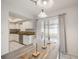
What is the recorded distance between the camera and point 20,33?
1084 mm

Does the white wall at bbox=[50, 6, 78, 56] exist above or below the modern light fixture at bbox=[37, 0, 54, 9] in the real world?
below

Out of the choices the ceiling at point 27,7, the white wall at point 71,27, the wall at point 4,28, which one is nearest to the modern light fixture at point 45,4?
the ceiling at point 27,7

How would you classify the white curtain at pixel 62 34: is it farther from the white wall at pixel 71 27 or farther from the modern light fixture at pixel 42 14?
the modern light fixture at pixel 42 14

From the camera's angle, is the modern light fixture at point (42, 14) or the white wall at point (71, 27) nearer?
the white wall at point (71, 27)

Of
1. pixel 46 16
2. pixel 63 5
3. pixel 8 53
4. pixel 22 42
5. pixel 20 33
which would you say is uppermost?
pixel 63 5

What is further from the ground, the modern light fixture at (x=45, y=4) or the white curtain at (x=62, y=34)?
the modern light fixture at (x=45, y=4)

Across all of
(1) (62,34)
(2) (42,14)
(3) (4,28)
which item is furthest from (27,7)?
(1) (62,34)

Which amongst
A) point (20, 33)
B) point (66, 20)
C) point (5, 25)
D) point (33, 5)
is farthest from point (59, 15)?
point (5, 25)

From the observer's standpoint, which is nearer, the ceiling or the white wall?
the white wall

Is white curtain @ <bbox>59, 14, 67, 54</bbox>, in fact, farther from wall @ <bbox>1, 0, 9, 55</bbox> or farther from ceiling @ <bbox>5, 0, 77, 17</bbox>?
wall @ <bbox>1, 0, 9, 55</bbox>

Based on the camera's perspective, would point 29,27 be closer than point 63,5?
No

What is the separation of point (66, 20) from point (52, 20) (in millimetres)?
163

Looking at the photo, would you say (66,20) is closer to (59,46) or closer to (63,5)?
(63,5)

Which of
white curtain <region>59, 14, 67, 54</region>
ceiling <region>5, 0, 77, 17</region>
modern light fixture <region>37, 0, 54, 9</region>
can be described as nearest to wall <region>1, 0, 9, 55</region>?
ceiling <region>5, 0, 77, 17</region>
